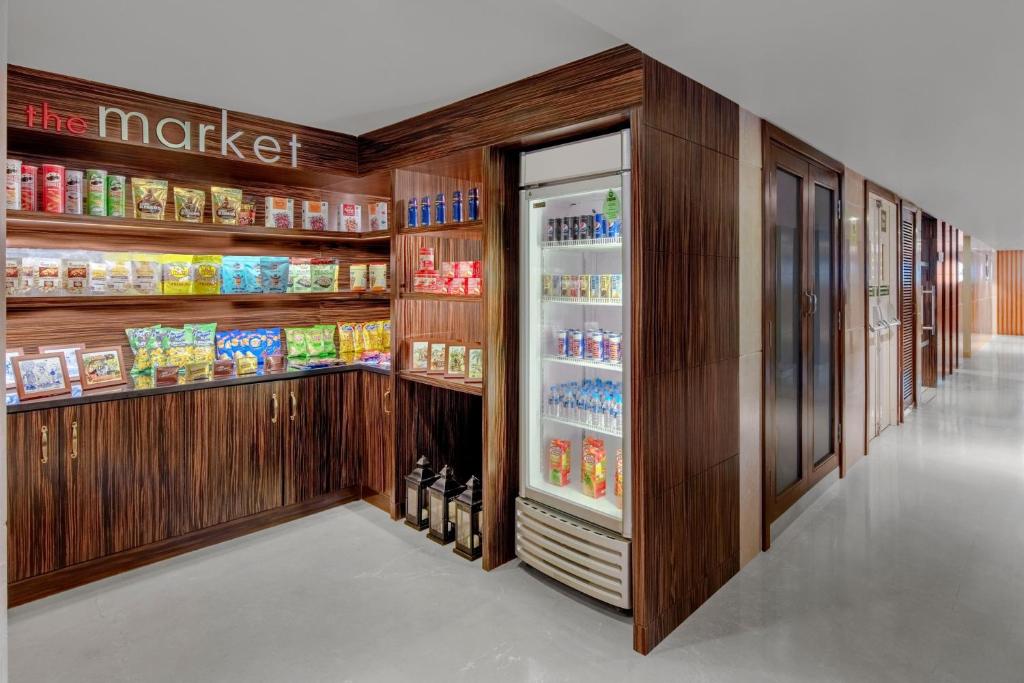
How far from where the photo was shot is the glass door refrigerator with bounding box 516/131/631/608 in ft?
8.48

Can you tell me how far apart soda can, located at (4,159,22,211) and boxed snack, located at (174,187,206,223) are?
696mm

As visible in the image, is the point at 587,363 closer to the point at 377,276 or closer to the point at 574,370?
the point at 574,370

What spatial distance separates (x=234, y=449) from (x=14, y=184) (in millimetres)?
1693

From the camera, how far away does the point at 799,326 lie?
3.81 metres

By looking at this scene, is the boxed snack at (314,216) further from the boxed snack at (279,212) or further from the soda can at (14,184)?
the soda can at (14,184)

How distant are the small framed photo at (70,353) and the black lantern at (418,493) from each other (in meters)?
1.90

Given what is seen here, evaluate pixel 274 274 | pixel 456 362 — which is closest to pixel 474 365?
pixel 456 362

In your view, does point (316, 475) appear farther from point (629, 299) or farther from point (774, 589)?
point (774, 589)

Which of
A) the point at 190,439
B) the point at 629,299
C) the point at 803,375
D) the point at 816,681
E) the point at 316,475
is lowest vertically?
the point at 816,681

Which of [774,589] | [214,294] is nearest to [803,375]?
[774,589]

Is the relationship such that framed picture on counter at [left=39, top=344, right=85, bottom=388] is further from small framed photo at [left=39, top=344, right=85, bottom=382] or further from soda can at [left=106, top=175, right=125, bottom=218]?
soda can at [left=106, top=175, right=125, bottom=218]

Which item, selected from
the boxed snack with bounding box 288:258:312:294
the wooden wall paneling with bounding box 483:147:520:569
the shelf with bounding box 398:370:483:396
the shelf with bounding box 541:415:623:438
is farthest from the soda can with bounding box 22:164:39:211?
the shelf with bounding box 541:415:623:438

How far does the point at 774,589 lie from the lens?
286 cm

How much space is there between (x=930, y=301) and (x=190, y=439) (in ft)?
28.4
